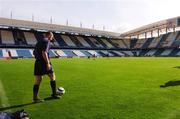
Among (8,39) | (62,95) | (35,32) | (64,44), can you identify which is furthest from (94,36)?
(62,95)

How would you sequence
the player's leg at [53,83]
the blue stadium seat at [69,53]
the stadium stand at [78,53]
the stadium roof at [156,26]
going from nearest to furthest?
the player's leg at [53,83] → the blue stadium seat at [69,53] → the stadium stand at [78,53] → the stadium roof at [156,26]

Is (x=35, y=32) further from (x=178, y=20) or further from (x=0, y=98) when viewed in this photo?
(x=0, y=98)

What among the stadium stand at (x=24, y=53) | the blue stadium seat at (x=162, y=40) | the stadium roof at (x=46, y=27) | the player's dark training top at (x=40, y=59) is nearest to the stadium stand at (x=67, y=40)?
the stadium roof at (x=46, y=27)

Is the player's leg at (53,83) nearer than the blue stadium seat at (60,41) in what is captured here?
Yes

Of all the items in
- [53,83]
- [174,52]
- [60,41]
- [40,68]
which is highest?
[60,41]

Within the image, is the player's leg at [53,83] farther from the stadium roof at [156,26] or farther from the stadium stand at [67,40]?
the stadium roof at [156,26]

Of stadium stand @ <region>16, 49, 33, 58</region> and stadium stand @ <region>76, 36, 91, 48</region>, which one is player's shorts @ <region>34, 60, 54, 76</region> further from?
stadium stand @ <region>76, 36, 91, 48</region>

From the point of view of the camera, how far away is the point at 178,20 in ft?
330

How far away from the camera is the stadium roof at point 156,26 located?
101 metres

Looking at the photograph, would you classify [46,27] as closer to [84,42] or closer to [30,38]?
[30,38]

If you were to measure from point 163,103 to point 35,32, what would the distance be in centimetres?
8807

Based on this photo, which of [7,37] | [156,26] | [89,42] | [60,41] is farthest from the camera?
[156,26]

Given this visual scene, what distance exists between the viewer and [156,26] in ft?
351

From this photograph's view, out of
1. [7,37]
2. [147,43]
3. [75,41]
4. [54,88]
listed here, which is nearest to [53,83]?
[54,88]
